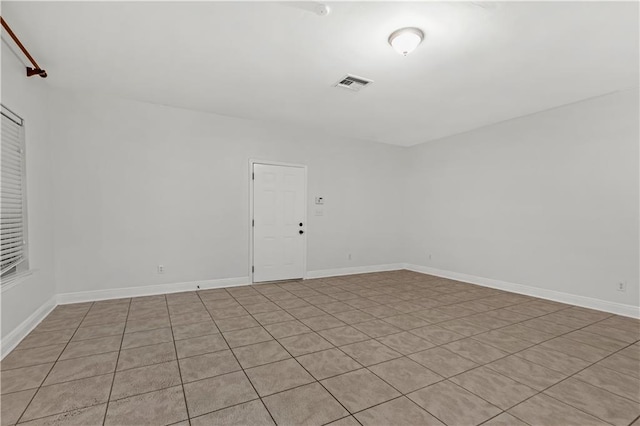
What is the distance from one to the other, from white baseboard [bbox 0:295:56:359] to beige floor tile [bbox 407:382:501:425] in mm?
3413

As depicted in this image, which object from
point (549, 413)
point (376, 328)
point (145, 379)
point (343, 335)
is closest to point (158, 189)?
point (145, 379)

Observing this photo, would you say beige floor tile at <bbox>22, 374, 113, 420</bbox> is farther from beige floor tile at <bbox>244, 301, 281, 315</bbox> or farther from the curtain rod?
the curtain rod

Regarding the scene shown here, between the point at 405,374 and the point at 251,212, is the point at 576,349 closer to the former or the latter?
the point at 405,374

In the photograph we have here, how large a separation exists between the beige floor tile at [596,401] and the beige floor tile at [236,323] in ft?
8.87

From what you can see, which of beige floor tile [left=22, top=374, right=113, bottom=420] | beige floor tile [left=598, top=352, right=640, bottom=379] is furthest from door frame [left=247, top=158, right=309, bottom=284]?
beige floor tile [left=598, top=352, right=640, bottom=379]

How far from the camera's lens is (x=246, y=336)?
2971 millimetres

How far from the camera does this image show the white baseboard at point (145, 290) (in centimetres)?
396

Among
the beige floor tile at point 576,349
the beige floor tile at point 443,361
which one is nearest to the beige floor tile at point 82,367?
the beige floor tile at point 443,361

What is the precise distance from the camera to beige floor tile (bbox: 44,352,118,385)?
7.22 feet

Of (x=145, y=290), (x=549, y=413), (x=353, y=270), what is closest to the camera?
(x=549, y=413)

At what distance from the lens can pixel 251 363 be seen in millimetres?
2430

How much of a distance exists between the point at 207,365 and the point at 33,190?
9.52 ft

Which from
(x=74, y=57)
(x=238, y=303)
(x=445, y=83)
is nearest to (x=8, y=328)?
(x=238, y=303)

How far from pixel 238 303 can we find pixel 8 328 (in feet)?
7.28
